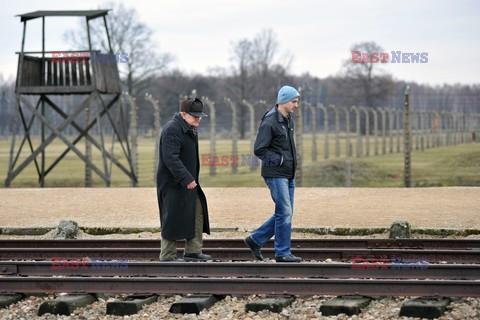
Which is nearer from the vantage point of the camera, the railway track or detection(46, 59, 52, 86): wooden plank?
the railway track

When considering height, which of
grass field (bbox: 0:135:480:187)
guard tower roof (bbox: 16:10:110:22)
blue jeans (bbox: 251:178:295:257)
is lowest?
grass field (bbox: 0:135:480:187)

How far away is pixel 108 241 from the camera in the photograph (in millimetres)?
11898

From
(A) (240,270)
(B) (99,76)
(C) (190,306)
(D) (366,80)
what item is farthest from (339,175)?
(D) (366,80)

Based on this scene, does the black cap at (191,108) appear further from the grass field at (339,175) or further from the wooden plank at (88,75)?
the grass field at (339,175)

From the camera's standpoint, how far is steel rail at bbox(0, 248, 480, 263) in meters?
10.2

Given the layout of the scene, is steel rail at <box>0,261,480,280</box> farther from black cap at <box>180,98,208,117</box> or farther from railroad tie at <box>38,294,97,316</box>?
black cap at <box>180,98,208,117</box>

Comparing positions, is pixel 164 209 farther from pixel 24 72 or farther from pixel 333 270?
pixel 24 72

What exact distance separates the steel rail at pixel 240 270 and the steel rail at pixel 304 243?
1.85m

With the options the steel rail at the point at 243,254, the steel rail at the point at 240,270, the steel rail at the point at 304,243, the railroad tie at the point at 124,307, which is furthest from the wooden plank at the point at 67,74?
the railroad tie at the point at 124,307

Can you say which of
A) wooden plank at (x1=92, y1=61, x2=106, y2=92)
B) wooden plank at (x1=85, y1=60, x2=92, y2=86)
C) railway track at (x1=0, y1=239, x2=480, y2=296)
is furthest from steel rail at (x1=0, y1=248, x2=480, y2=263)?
wooden plank at (x1=85, y1=60, x2=92, y2=86)

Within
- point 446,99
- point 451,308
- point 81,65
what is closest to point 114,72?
point 81,65

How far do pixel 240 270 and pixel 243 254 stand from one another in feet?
4.41

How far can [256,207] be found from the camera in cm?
1639

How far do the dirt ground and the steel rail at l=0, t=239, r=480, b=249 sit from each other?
1922mm
